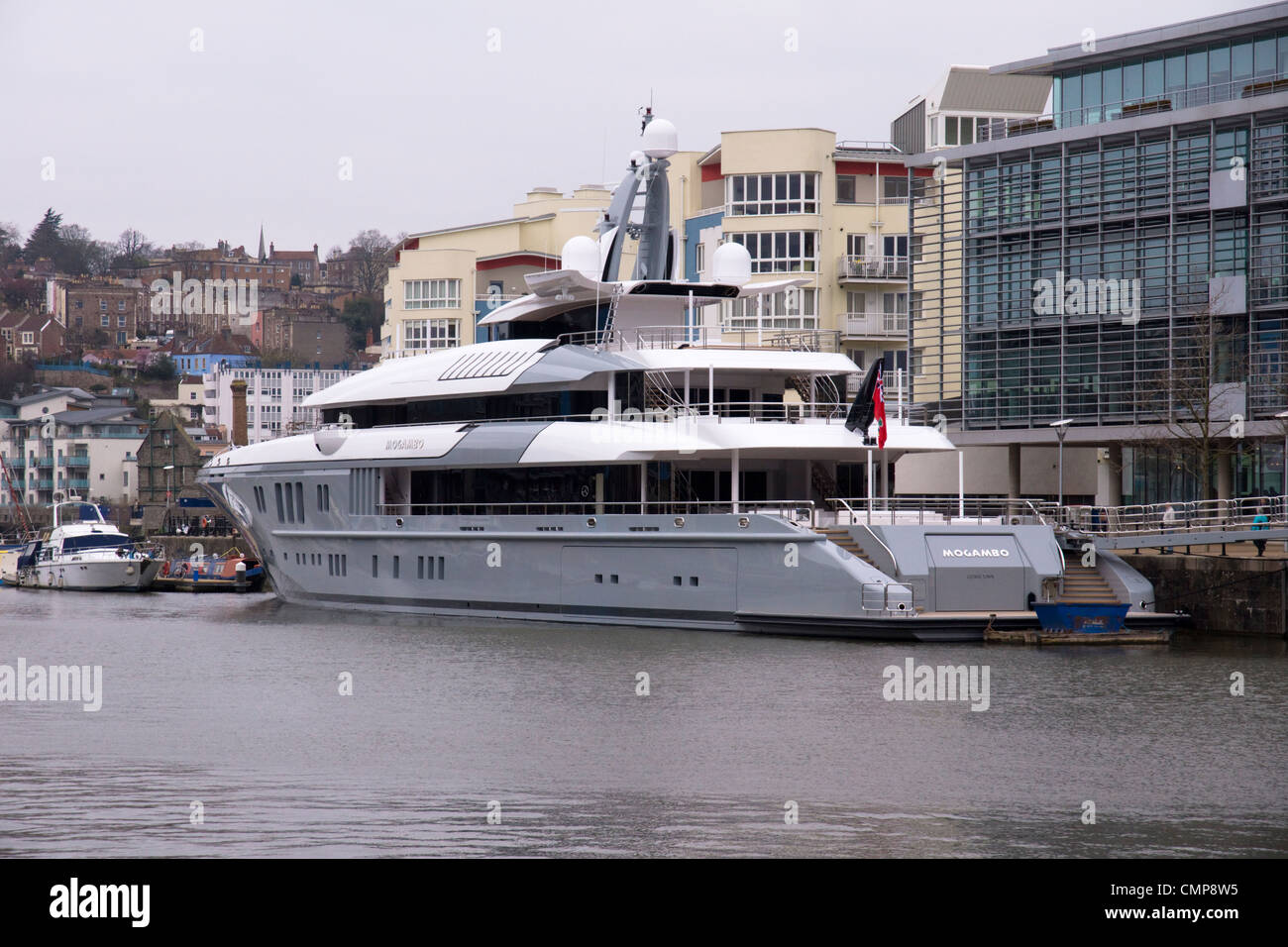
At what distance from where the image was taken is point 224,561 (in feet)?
187

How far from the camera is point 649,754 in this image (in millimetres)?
18312

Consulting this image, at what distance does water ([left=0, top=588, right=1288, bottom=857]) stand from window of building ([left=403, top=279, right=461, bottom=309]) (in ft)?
137

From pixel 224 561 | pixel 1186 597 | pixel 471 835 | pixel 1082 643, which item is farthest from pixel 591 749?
pixel 224 561

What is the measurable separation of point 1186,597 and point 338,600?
66.6ft

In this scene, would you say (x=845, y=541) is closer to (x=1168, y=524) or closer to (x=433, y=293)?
(x=1168, y=524)

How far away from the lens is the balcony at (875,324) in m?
59.4

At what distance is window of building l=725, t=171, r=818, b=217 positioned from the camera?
5684cm

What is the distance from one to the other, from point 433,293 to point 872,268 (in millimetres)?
21602

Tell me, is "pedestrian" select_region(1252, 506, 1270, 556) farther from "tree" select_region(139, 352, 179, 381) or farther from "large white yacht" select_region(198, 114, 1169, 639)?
"tree" select_region(139, 352, 179, 381)

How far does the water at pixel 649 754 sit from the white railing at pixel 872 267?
99.5ft

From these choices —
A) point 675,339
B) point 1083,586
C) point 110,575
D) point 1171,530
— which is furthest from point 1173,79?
point 110,575

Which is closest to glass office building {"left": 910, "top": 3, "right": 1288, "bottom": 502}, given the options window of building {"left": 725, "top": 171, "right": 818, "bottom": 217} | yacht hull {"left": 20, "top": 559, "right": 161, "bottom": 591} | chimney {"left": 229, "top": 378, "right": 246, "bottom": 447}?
window of building {"left": 725, "top": 171, "right": 818, "bottom": 217}

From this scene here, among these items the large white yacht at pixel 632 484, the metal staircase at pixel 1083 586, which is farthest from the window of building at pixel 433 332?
the metal staircase at pixel 1083 586

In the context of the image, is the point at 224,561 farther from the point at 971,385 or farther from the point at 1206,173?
the point at 1206,173
